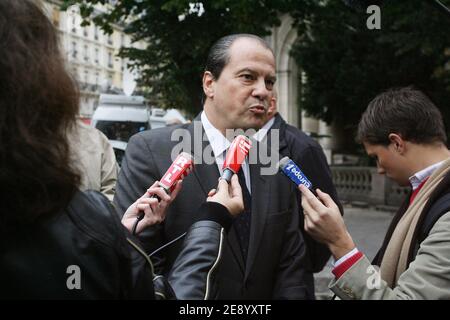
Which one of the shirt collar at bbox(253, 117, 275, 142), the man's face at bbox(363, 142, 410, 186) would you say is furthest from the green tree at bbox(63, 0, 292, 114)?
the man's face at bbox(363, 142, 410, 186)

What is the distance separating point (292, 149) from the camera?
3.99 meters

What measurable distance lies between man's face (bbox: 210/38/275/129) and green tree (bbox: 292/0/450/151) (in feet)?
26.1

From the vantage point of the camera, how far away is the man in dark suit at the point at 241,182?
7.63 feet

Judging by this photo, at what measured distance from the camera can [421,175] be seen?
7.96ft

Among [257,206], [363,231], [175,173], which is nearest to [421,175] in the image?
[257,206]

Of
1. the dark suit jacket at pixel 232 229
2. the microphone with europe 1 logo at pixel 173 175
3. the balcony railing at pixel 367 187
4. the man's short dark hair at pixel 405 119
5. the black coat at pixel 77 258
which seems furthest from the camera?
the balcony railing at pixel 367 187

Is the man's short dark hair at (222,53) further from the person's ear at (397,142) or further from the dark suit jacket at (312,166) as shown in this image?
the dark suit jacket at (312,166)

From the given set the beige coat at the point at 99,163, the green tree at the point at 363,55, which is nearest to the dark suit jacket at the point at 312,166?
the beige coat at the point at 99,163

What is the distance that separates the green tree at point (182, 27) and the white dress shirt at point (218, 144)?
846 cm

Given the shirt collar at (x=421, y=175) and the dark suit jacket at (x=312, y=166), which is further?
the dark suit jacket at (x=312, y=166)

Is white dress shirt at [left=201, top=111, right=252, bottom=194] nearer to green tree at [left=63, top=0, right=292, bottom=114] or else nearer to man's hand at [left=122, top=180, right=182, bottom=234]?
man's hand at [left=122, top=180, right=182, bottom=234]

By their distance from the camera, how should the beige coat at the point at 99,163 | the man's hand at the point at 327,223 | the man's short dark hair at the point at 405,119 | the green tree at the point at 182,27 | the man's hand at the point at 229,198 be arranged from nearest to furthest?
the man's hand at the point at 229,198
the man's hand at the point at 327,223
the man's short dark hair at the point at 405,119
the beige coat at the point at 99,163
the green tree at the point at 182,27

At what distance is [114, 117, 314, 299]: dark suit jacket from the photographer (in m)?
2.31
